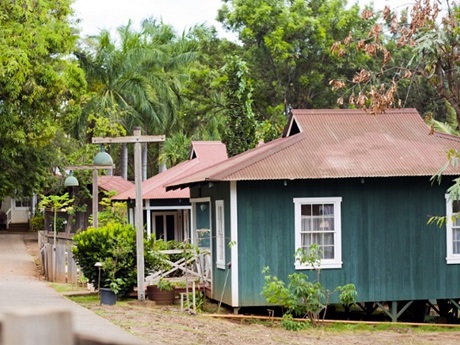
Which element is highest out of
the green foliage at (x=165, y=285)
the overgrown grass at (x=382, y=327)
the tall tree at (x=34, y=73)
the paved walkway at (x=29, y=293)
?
the tall tree at (x=34, y=73)

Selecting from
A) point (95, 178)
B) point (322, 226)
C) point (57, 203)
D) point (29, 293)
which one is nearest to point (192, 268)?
point (95, 178)

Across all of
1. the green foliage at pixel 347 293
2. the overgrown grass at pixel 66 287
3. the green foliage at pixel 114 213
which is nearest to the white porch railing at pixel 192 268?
the overgrown grass at pixel 66 287

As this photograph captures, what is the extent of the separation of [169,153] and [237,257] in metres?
28.8

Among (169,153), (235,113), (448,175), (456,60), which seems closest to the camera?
(456,60)

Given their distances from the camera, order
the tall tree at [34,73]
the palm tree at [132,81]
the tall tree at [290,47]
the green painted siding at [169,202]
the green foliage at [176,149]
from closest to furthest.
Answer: the tall tree at [34,73], the green painted siding at [169,202], the tall tree at [290,47], the green foliage at [176,149], the palm tree at [132,81]

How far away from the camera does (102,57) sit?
49625 millimetres

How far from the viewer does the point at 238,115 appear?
31.3 meters

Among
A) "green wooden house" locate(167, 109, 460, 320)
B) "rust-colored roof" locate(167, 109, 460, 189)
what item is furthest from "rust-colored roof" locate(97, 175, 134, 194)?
"green wooden house" locate(167, 109, 460, 320)

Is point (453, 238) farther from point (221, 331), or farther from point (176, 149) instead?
point (176, 149)

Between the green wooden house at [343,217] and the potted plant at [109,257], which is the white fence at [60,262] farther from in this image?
the green wooden house at [343,217]

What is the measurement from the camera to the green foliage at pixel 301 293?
60.4ft

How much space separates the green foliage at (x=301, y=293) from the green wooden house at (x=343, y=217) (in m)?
0.53

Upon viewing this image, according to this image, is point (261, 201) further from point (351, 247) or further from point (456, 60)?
point (456, 60)

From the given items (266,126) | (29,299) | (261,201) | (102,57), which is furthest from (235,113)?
(102,57)
